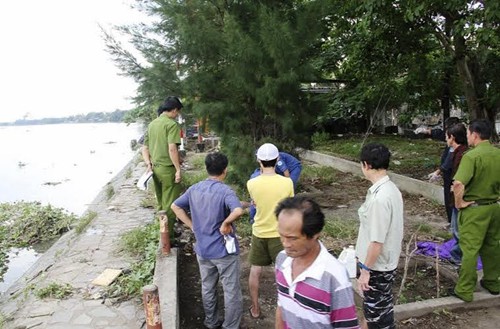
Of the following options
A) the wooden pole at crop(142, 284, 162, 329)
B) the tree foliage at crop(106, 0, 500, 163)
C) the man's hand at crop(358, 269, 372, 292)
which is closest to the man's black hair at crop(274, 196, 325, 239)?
the man's hand at crop(358, 269, 372, 292)

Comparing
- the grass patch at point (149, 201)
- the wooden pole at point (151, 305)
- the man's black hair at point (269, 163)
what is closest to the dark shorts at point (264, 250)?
the man's black hair at point (269, 163)

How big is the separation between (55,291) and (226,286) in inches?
87.7

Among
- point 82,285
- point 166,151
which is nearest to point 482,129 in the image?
point 166,151

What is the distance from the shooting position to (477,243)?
12.0 ft

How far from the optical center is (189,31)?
276 inches

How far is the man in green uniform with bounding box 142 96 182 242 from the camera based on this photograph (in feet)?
16.1

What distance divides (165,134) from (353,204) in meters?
4.69

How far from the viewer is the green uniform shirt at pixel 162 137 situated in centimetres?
491

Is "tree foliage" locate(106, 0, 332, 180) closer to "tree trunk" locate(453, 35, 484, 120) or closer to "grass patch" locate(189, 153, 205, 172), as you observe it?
"tree trunk" locate(453, 35, 484, 120)

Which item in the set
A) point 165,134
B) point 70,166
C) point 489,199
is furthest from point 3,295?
point 70,166

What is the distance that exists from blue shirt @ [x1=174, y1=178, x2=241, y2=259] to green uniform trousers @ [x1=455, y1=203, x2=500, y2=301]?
2202mm

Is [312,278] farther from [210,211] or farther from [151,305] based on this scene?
[210,211]

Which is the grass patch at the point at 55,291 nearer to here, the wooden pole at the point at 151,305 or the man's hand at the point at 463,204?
the wooden pole at the point at 151,305

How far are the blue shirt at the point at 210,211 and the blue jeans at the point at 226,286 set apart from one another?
10 cm
